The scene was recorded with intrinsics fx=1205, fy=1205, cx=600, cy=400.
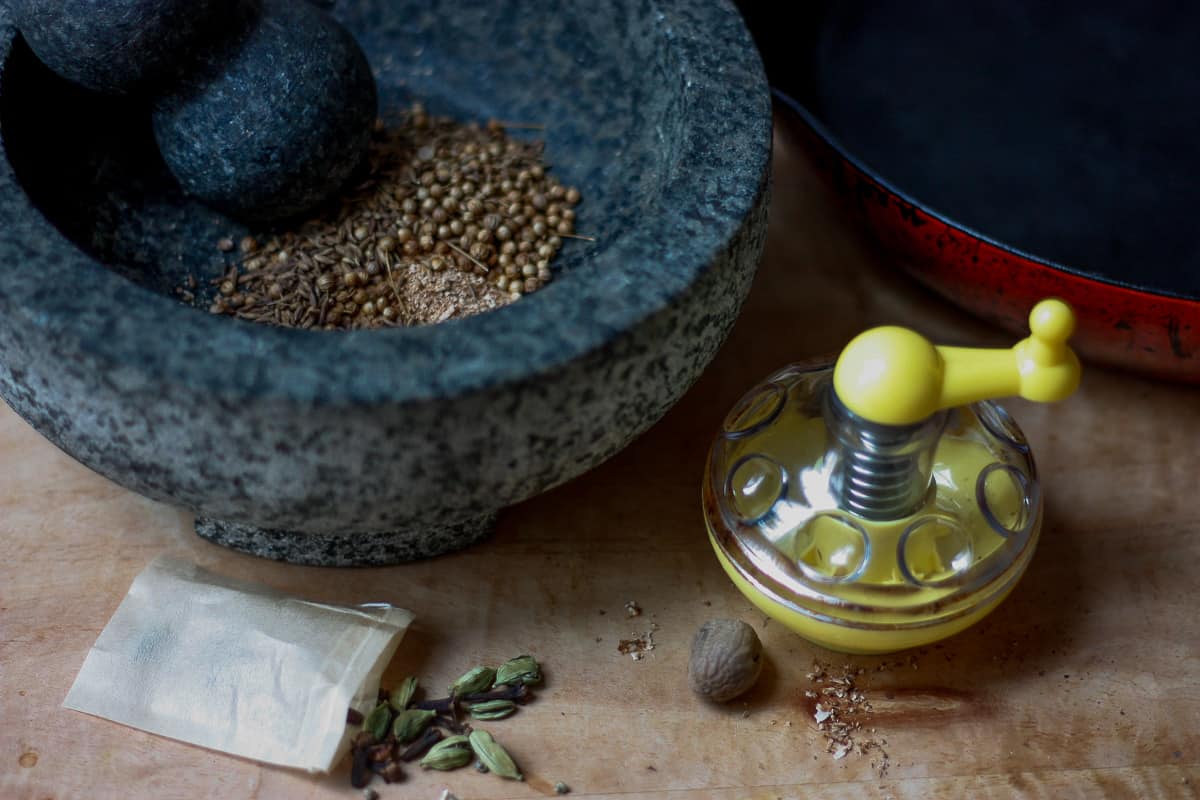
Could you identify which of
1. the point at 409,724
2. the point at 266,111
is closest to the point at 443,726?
the point at 409,724

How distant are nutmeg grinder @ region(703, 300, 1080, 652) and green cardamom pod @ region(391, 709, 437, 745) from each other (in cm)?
30

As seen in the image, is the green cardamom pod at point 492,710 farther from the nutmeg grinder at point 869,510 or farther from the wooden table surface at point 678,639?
the nutmeg grinder at point 869,510

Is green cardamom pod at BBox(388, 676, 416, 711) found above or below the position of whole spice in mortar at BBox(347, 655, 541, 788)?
above

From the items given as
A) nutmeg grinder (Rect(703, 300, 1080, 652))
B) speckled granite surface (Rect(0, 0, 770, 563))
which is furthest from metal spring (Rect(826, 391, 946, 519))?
speckled granite surface (Rect(0, 0, 770, 563))

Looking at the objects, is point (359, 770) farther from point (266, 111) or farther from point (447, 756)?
point (266, 111)

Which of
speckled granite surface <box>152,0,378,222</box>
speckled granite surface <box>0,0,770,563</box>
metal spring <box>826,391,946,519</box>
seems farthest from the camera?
speckled granite surface <box>152,0,378,222</box>

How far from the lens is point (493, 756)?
102 cm

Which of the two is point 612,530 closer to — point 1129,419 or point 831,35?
point 1129,419

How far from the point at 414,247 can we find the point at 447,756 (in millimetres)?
508

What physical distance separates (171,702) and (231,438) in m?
0.30

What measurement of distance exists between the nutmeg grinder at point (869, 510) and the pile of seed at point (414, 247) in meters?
0.29

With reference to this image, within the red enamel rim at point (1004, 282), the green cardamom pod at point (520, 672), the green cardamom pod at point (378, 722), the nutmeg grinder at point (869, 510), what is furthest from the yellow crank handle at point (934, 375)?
A: the green cardamom pod at point (378, 722)

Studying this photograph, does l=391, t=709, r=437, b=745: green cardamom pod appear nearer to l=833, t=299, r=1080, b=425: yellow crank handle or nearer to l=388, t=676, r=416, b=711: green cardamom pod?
l=388, t=676, r=416, b=711: green cardamom pod

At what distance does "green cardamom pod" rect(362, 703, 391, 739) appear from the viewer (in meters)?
1.03
